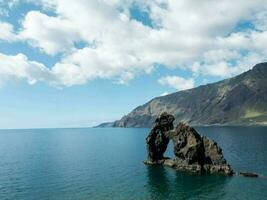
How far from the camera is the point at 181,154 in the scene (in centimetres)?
11456

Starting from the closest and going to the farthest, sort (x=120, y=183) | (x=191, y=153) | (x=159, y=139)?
(x=120, y=183) < (x=191, y=153) < (x=159, y=139)

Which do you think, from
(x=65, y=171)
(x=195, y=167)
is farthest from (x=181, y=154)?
(x=65, y=171)

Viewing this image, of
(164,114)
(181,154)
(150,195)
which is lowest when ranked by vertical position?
(150,195)

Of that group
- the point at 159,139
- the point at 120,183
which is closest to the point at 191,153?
the point at 159,139

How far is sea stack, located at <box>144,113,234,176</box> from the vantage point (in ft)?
349

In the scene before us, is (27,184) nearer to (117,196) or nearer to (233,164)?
(117,196)

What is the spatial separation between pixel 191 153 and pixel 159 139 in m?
21.9

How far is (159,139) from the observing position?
12862cm

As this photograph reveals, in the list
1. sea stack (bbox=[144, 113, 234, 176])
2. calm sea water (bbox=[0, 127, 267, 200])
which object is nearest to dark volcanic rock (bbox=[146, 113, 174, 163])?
sea stack (bbox=[144, 113, 234, 176])

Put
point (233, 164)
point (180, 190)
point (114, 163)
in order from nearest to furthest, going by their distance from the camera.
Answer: point (180, 190) → point (233, 164) → point (114, 163)

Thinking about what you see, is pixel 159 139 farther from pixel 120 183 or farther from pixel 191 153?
pixel 120 183

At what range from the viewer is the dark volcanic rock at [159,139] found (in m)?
128

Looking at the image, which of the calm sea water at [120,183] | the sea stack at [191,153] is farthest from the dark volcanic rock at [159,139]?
the calm sea water at [120,183]

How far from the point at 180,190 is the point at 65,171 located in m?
45.9
